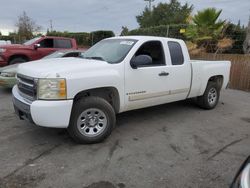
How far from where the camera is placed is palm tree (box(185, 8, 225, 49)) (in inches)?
508

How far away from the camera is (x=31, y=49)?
12.0 meters

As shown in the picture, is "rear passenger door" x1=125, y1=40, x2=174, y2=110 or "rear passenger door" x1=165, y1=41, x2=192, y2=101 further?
"rear passenger door" x1=165, y1=41, x2=192, y2=101

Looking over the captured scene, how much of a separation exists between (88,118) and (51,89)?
83 cm

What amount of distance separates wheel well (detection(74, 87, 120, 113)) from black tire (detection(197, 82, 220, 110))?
2.90 meters

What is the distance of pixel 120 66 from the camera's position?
4.78 metres

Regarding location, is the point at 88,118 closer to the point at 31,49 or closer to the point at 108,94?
the point at 108,94

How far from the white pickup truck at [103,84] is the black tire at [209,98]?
56 centimetres

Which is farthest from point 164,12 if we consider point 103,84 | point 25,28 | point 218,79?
point 103,84

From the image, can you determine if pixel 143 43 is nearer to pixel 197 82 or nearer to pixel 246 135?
pixel 197 82

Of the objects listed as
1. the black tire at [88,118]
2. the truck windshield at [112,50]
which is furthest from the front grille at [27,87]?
the truck windshield at [112,50]

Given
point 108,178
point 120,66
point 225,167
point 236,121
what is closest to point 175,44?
point 120,66

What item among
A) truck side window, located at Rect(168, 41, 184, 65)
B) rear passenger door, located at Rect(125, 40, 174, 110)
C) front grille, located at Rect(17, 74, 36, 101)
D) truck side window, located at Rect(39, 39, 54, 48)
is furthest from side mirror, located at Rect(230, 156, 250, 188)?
truck side window, located at Rect(39, 39, 54, 48)

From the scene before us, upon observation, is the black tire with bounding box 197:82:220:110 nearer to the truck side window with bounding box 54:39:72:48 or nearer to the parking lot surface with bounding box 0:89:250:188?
the parking lot surface with bounding box 0:89:250:188

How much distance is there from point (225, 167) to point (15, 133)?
3684mm
